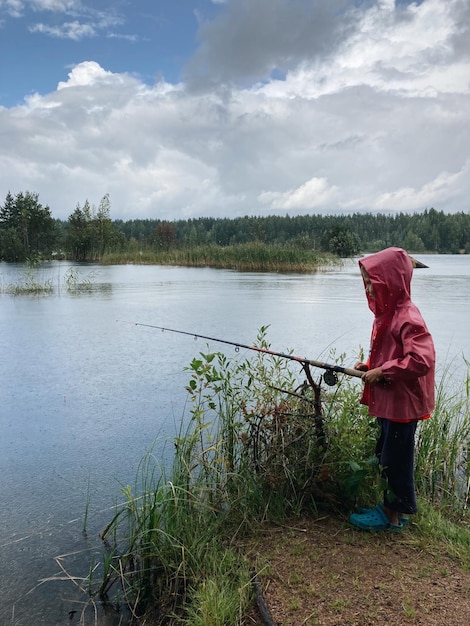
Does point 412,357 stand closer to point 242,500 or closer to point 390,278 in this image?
point 390,278

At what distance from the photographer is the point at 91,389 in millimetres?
5547

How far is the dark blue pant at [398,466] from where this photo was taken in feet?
7.79

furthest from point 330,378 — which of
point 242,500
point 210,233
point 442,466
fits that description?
point 210,233

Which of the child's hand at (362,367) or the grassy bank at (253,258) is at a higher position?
the grassy bank at (253,258)

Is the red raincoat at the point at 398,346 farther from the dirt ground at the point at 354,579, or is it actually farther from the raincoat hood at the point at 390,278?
the dirt ground at the point at 354,579

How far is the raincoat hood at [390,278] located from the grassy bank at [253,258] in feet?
77.8

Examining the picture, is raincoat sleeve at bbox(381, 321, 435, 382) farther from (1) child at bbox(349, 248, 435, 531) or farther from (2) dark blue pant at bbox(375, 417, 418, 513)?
(2) dark blue pant at bbox(375, 417, 418, 513)

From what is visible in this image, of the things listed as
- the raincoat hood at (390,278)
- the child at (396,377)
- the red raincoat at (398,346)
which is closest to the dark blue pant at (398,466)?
the child at (396,377)

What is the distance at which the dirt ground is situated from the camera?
1.88 metres

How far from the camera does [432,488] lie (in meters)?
3.12

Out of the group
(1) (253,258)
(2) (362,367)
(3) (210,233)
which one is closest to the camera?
(2) (362,367)

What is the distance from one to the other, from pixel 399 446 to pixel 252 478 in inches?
31.4

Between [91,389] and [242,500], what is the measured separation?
10.6 ft

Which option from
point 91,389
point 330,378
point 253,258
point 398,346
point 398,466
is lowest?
point 91,389
